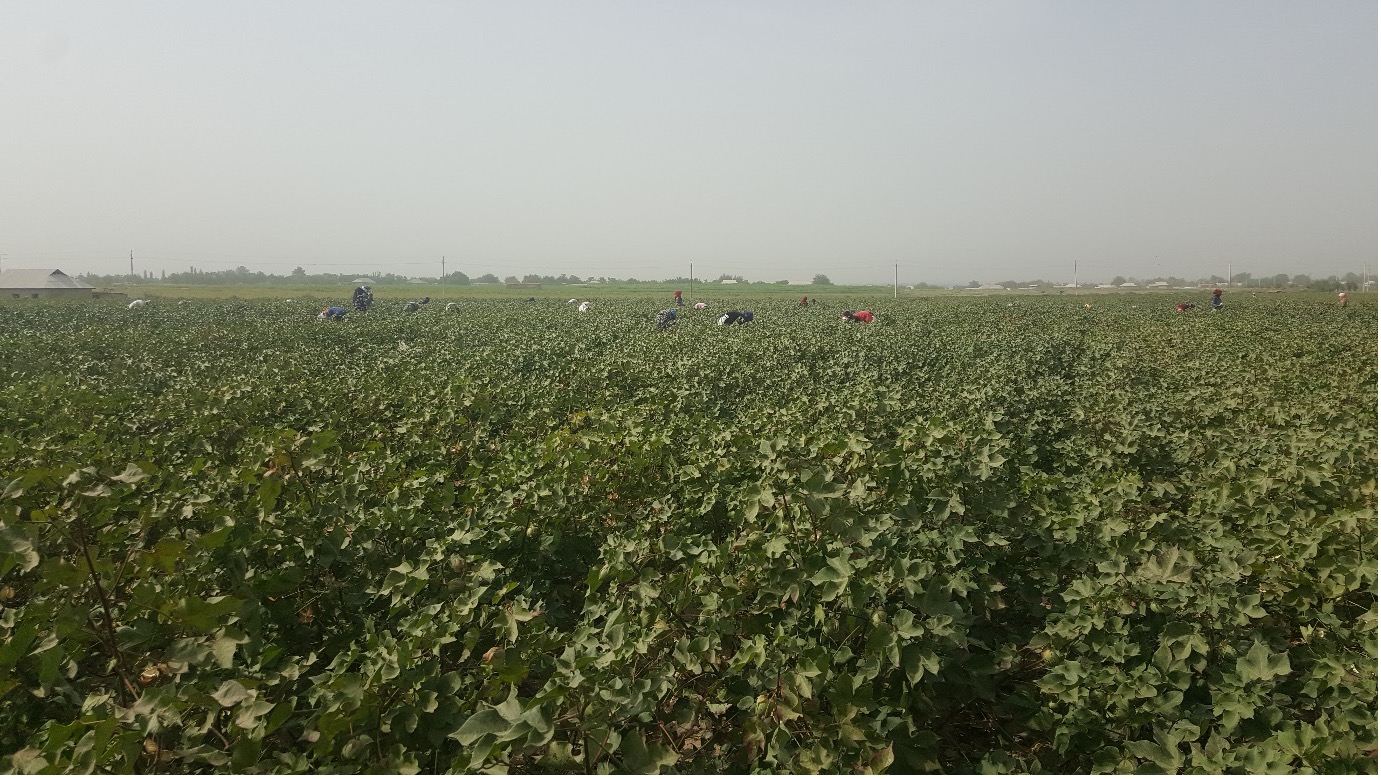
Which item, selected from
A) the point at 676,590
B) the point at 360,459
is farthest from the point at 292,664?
the point at 360,459

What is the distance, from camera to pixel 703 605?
127 inches

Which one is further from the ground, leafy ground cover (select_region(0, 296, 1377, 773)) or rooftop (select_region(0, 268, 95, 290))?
rooftop (select_region(0, 268, 95, 290))

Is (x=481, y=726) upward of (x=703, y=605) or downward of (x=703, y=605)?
→ upward

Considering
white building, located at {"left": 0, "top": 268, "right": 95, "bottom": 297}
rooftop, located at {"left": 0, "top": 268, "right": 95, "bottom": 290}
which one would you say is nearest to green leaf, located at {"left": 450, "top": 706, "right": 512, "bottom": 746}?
white building, located at {"left": 0, "top": 268, "right": 95, "bottom": 297}

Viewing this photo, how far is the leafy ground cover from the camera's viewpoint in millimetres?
2373

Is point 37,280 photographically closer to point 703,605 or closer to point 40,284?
point 40,284

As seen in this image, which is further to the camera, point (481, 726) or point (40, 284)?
point (40, 284)

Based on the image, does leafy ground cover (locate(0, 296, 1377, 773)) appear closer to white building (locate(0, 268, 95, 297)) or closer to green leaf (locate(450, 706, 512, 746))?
green leaf (locate(450, 706, 512, 746))

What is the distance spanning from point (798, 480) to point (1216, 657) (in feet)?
7.08

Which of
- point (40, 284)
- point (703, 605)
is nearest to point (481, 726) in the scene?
point (703, 605)

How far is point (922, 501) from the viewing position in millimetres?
4055

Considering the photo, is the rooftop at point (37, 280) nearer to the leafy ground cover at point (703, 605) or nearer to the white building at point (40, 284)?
the white building at point (40, 284)

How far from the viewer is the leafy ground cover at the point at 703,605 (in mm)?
2373

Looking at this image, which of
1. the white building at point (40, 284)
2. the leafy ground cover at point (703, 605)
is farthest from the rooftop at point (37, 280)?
the leafy ground cover at point (703, 605)
